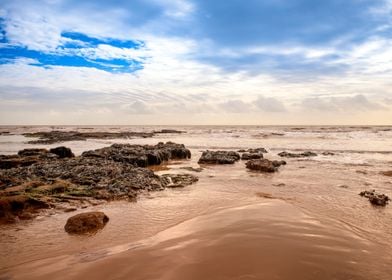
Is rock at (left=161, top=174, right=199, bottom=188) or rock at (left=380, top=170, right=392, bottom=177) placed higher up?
rock at (left=380, top=170, right=392, bottom=177)

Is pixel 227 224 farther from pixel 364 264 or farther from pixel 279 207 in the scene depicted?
pixel 364 264

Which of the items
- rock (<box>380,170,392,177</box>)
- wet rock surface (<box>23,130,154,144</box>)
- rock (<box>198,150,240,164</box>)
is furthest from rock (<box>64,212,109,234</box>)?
wet rock surface (<box>23,130,154,144</box>)

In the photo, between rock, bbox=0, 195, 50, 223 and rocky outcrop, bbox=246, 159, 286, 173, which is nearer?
rock, bbox=0, 195, 50, 223

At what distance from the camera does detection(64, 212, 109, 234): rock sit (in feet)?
21.6

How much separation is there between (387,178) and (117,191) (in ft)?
39.3

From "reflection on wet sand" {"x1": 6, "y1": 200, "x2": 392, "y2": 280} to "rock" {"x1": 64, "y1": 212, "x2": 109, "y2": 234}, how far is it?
4.68 feet

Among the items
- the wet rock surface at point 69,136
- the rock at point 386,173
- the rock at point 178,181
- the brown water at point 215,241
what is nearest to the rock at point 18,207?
the brown water at point 215,241

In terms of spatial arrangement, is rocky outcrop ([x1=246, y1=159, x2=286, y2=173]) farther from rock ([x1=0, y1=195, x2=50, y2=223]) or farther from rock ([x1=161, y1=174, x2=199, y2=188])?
rock ([x1=0, y1=195, x2=50, y2=223])

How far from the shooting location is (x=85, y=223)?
676 cm

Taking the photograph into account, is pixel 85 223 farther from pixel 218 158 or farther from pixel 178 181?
pixel 218 158

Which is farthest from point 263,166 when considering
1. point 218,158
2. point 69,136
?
point 69,136

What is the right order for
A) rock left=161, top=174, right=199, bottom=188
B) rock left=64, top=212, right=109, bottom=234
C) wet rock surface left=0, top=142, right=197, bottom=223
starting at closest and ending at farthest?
rock left=64, top=212, right=109, bottom=234, wet rock surface left=0, top=142, right=197, bottom=223, rock left=161, top=174, right=199, bottom=188

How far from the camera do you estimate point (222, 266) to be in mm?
4473

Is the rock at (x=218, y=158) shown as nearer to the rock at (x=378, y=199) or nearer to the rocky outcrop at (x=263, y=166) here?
the rocky outcrop at (x=263, y=166)
